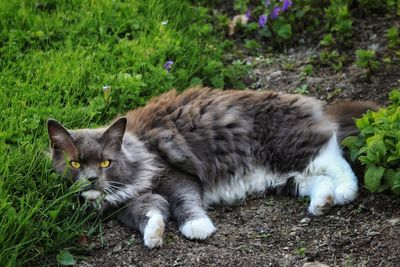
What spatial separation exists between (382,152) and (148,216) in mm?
1485

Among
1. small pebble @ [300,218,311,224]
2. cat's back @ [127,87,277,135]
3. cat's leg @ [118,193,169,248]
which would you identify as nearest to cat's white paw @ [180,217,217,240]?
cat's leg @ [118,193,169,248]

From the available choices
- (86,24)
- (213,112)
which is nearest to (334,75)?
(213,112)

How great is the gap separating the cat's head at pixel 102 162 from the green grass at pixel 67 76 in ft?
0.40

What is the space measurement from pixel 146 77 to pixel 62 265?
2096 millimetres

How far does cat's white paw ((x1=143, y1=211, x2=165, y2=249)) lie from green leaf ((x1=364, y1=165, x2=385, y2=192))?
4.22ft

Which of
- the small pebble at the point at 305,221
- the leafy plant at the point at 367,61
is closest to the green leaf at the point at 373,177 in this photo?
the small pebble at the point at 305,221

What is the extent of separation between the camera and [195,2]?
7.04 m

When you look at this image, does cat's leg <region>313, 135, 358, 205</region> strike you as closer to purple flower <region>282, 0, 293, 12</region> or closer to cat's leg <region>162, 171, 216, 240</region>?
cat's leg <region>162, 171, 216, 240</region>

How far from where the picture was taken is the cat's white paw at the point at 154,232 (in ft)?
13.1

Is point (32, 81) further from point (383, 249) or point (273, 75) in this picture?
point (383, 249)

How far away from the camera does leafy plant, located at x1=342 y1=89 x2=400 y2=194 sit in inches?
161

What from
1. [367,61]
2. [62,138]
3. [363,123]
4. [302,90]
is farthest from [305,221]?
[367,61]

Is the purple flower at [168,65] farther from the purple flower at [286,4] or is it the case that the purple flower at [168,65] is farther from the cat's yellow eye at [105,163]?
the cat's yellow eye at [105,163]

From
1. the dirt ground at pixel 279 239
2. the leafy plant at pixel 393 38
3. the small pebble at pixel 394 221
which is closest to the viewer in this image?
the dirt ground at pixel 279 239
